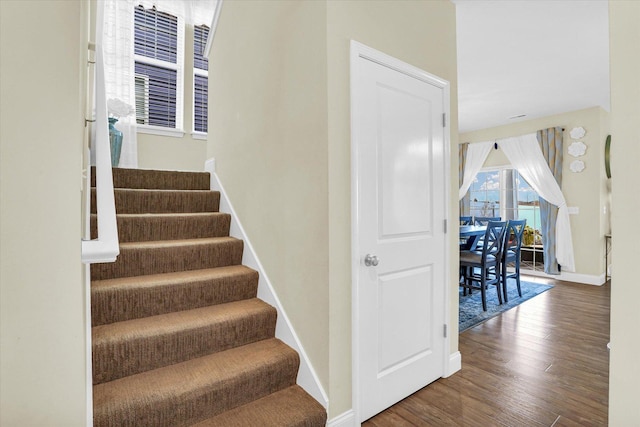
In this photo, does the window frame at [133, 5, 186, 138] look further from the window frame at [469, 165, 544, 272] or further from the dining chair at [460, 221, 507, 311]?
the window frame at [469, 165, 544, 272]

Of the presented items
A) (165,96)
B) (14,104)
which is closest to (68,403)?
(14,104)

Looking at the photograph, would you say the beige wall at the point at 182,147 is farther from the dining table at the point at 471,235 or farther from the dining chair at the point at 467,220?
the dining chair at the point at 467,220

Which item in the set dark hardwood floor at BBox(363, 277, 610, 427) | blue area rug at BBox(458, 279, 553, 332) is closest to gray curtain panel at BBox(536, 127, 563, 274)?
blue area rug at BBox(458, 279, 553, 332)

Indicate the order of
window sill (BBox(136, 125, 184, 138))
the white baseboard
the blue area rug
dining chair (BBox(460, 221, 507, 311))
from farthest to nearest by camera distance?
window sill (BBox(136, 125, 184, 138)) → dining chair (BBox(460, 221, 507, 311)) → the blue area rug → the white baseboard

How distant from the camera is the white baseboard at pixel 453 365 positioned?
222 centimetres

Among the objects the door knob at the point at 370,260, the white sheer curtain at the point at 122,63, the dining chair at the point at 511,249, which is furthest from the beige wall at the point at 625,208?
the white sheer curtain at the point at 122,63

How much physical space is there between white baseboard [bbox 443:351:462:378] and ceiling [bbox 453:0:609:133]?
8.43 feet

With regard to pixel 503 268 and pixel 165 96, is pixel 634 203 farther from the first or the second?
pixel 165 96

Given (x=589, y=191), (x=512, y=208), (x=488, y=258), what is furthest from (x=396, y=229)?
(x=512, y=208)

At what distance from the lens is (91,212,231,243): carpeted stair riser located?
224 centimetres

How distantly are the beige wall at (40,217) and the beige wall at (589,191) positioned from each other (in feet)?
20.1

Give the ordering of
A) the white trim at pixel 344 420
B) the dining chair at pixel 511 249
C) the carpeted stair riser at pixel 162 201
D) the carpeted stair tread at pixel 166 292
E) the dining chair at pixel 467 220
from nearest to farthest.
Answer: the white trim at pixel 344 420 < the carpeted stair tread at pixel 166 292 < the carpeted stair riser at pixel 162 201 < the dining chair at pixel 511 249 < the dining chair at pixel 467 220

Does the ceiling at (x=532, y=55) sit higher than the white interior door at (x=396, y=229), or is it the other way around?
the ceiling at (x=532, y=55)

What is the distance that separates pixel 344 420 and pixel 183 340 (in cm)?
94
